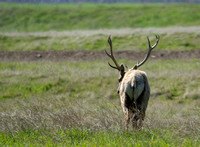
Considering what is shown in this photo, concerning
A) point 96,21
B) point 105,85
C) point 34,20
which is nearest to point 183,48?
point 105,85

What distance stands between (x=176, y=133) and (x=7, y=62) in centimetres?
1467

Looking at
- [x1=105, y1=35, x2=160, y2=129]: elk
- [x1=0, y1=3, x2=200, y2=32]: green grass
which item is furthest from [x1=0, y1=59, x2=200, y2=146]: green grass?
A: [x1=0, y1=3, x2=200, y2=32]: green grass

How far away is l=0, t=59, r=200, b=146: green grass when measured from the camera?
7859 mm

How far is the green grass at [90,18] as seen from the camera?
48.2m

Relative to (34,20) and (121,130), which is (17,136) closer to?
(121,130)

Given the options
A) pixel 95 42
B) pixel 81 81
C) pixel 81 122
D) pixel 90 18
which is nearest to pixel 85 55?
pixel 95 42

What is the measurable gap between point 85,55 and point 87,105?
10938mm

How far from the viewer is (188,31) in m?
27.6

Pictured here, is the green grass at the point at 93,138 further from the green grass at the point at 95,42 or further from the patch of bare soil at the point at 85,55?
the green grass at the point at 95,42

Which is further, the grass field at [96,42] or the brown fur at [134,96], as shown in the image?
the grass field at [96,42]

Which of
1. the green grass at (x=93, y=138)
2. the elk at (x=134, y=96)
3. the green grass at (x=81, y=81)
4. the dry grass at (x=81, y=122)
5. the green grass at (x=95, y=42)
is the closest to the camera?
the green grass at (x=93, y=138)

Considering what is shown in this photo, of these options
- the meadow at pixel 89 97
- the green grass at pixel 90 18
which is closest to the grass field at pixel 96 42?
the meadow at pixel 89 97

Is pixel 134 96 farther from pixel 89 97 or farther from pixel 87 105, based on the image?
pixel 89 97

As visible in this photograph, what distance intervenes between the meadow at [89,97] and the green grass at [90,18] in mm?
18621
